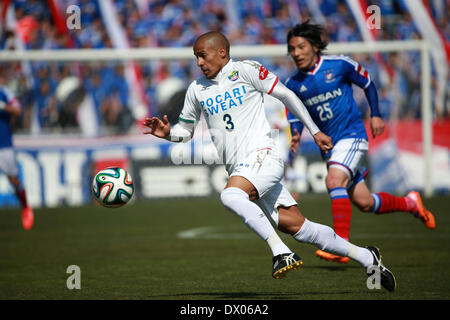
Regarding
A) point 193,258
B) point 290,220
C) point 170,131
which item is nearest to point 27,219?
point 193,258

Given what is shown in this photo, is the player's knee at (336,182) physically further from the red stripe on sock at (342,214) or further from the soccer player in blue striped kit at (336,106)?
the red stripe on sock at (342,214)

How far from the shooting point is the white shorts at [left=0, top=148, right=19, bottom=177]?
1350 centimetres

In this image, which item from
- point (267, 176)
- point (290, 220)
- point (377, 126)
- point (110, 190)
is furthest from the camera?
point (377, 126)

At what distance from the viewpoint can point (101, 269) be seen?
8602mm

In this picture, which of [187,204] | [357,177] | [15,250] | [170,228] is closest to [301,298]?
[357,177]

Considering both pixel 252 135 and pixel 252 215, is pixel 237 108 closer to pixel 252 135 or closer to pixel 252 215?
pixel 252 135

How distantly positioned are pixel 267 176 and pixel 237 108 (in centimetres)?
62

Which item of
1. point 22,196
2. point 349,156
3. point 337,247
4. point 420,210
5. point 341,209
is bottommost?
point 337,247

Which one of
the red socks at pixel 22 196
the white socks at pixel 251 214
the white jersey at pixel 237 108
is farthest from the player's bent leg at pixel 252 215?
the red socks at pixel 22 196

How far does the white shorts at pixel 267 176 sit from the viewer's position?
6434 mm

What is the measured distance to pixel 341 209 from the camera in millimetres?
8344

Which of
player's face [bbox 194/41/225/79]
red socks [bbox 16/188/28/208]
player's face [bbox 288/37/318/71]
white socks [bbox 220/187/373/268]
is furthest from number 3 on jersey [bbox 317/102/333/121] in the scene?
red socks [bbox 16/188/28/208]

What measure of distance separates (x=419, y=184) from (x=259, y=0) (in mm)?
9376
